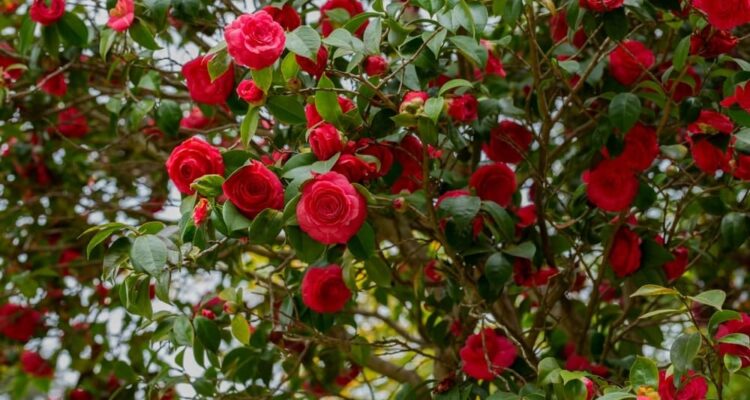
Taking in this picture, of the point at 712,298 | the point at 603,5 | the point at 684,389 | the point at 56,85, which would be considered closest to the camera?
the point at 712,298

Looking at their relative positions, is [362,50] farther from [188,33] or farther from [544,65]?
[188,33]

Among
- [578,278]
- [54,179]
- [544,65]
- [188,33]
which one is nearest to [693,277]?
[578,278]

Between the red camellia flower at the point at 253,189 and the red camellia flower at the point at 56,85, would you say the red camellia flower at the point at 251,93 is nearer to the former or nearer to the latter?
the red camellia flower at the point at 253,189

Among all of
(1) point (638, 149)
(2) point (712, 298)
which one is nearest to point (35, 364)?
(1) point (638, 149)

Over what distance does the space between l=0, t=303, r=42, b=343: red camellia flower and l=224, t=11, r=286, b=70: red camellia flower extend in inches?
58.8

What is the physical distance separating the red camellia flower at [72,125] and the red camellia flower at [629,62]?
4.09 ft

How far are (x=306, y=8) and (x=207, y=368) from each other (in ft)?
2.33

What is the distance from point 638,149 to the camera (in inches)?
61.5

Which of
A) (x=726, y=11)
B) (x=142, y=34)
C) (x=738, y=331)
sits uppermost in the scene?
(x=726, y=11)

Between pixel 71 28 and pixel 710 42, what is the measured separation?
42.7 inches

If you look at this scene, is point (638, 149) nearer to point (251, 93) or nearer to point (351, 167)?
point (351, 167)

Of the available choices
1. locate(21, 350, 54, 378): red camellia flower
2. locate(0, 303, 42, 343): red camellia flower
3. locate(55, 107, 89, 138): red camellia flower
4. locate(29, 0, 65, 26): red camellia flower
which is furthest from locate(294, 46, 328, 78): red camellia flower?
locate(21, 350, 54, 378): red camellia flower

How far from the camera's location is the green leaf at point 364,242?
1.30m

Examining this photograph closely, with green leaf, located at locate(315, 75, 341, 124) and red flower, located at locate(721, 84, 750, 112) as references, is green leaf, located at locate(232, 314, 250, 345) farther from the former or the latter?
red flower, located at locate(721, 84, 750, 112)
